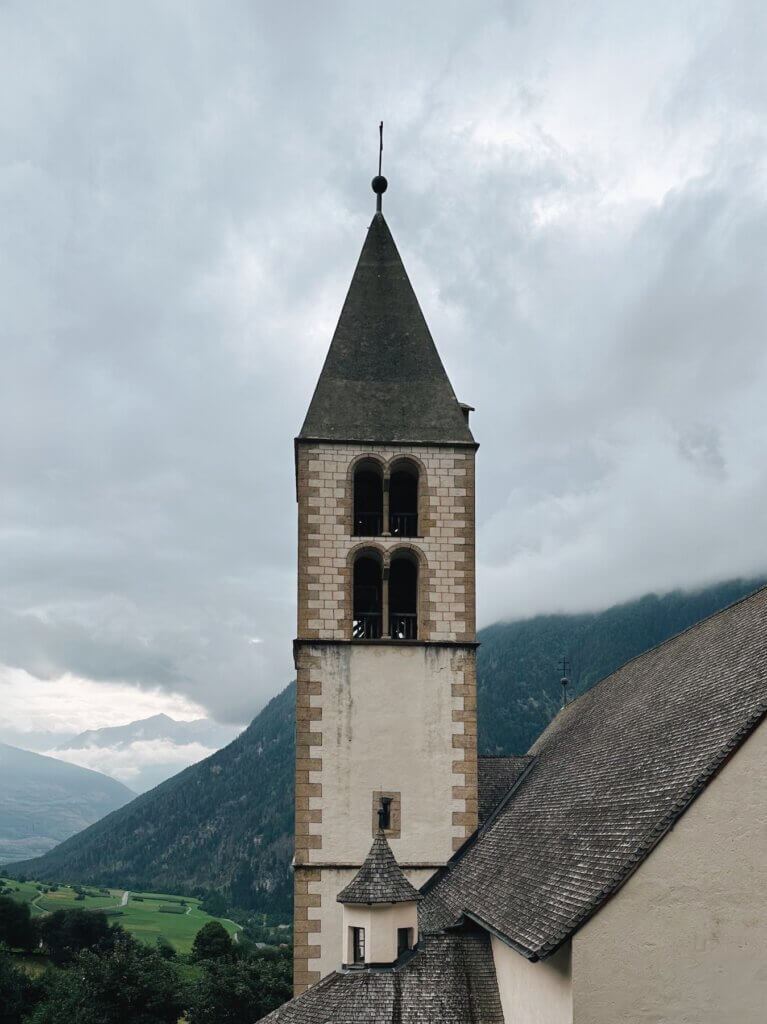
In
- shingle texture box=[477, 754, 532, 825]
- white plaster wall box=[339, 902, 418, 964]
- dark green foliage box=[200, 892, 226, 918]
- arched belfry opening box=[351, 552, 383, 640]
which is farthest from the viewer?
dark green foliage box=[200, 892, 226, 918]

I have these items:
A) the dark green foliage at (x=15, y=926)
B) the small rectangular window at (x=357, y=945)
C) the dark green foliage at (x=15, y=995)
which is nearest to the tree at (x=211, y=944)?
the dark green foliage at (x=15, y=926)

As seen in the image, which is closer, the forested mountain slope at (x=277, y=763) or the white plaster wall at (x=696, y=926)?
the white plaster wall at (x=696, y=926)

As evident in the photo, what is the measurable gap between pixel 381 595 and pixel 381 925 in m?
8.36

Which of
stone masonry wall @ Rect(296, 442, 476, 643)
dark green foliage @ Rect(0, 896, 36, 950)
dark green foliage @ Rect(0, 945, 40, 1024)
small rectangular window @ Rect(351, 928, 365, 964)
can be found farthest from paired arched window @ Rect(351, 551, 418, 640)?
dark green foliage @ Rect(0, 896, 36, 950)

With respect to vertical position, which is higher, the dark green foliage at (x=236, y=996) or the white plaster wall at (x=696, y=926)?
the white plaster wall at (x=696, y=926)

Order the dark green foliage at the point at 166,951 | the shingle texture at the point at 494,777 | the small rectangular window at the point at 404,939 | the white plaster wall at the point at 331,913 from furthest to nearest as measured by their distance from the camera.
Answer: the dark green foliage at the point at 166,951 < the shingle texture at the point at 494,777 < the white plaster wall at the point at 331,913 < the small rectangular window at the point at 404,939

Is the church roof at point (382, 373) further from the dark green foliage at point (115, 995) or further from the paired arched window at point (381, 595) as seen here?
the dark green foliage at point (115, 995)

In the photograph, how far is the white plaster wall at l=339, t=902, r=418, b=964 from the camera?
18719 millimetres

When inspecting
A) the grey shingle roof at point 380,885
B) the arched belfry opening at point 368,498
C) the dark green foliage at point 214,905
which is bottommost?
the dark green foliage at point 214,905

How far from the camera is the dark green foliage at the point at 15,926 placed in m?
82.6

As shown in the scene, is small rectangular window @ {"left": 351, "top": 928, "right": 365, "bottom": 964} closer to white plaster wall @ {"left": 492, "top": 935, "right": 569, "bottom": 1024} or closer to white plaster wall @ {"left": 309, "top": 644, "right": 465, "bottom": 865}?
white plaster wall @ {"left": 492, "top": 935, "right": 569, "bottom": 1024}

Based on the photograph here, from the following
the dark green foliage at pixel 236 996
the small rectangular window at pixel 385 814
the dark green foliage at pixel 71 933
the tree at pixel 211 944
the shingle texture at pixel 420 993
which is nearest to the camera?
the shingle texture at pixel 420 993

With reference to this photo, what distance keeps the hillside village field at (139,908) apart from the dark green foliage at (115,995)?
53822 mm

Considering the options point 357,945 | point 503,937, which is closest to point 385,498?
point 357,945
